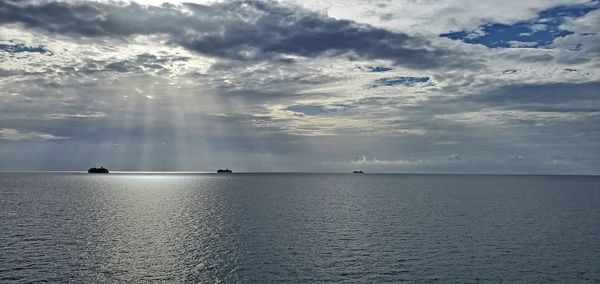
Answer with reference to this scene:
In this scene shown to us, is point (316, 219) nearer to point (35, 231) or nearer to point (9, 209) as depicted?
point (35, 231)

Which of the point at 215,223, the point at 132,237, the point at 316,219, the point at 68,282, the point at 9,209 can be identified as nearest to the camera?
the point at 68,282

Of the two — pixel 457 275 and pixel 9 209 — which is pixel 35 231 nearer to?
pixel 9 209

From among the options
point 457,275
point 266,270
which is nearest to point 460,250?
point 457,275

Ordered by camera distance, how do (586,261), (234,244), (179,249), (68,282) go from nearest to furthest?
(68,282) < (586,261) < (179,249) < (234,244)

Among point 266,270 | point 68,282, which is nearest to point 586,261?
point 266,270

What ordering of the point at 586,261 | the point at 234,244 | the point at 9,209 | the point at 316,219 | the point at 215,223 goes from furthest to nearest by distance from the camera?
the point at 9,209 < the point at 316,219 < the point at 215,223 < the point at 234,244 < the point at 586,261

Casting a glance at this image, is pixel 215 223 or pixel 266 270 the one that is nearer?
pixel 266 270

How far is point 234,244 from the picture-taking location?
7425 centimetres

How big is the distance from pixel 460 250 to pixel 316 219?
147ft

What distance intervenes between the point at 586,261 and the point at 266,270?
44.2 meters

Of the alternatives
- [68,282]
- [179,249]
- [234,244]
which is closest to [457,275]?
[234,244]

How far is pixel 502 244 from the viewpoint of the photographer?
7525 centimetres

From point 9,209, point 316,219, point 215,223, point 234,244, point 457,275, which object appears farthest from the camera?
point 9,209

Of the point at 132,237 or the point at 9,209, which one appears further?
the point at 9,209
